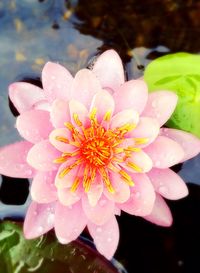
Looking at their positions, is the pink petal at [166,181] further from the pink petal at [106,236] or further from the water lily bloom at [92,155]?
the pink petal at [106,236]

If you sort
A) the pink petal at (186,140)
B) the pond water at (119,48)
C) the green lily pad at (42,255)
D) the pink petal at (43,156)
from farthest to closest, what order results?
the pond water at (119,48) → the green lily pad at (42,255) → the pink petal at (186,140) → the pink petal at (43,156)

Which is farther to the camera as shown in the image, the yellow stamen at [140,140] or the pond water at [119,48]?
the pond water at [119,48]

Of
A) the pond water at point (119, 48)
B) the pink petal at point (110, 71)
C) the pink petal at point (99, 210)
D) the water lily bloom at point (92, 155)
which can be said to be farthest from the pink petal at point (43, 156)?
the pond water at point (119, 48)

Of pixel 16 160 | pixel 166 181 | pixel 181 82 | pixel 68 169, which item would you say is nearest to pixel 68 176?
pixel 68 169

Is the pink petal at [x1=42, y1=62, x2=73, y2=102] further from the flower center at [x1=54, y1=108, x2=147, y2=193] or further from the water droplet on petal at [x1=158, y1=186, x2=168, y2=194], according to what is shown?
the water droplet on petal at [x1=158, y1=186, x2=168, y2=194]

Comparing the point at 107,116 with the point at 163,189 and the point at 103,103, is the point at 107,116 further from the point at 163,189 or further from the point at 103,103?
the point at 163,189

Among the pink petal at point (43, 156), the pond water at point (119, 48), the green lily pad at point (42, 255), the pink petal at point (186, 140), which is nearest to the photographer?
the pink petal at point (43, 156)
